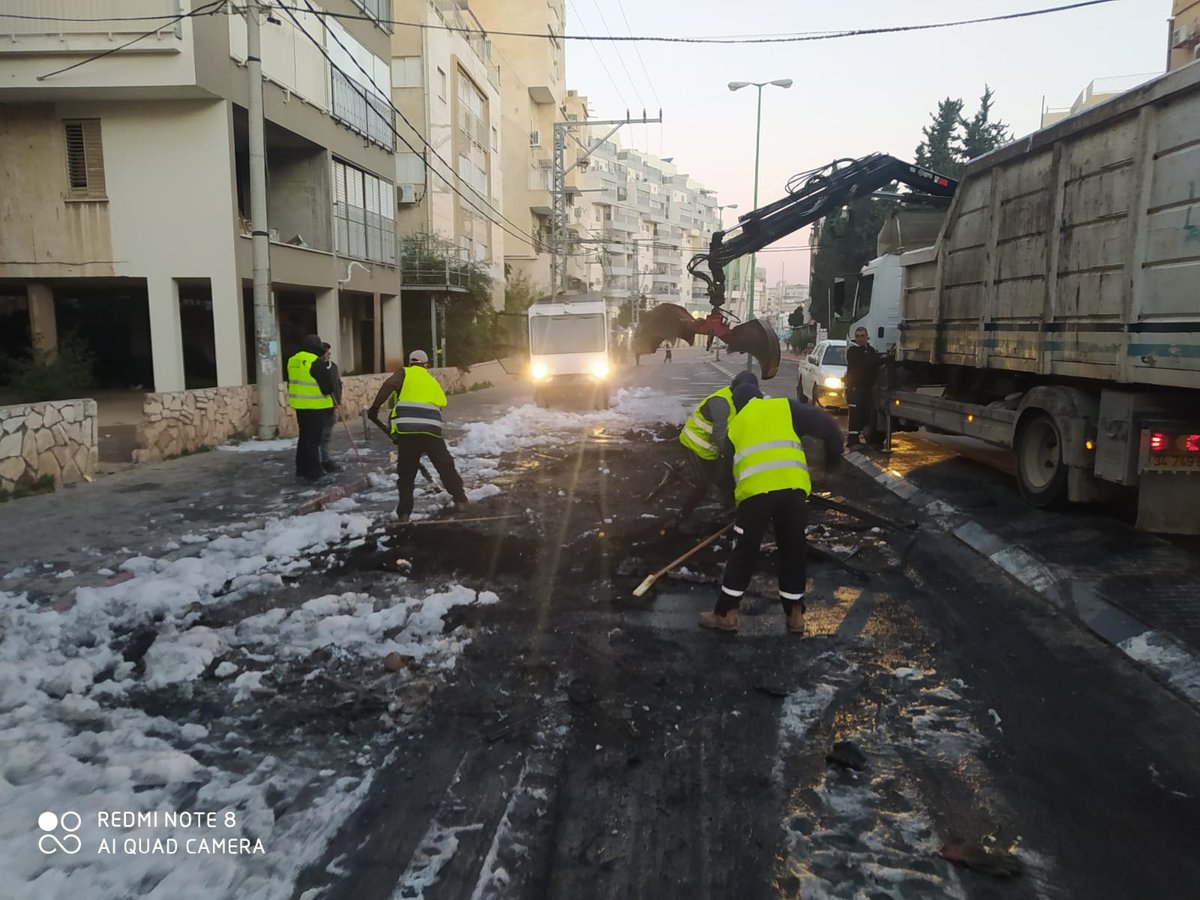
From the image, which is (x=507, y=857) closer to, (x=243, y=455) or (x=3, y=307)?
(x=243, y=455)

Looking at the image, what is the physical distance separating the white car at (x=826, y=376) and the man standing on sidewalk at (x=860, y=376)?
10.5ft

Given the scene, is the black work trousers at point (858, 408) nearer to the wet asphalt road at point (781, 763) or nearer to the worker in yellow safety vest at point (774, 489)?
the wet asphalt road at point (781, 763)

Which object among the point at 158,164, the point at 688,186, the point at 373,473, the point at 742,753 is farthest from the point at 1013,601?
the point at 688,186

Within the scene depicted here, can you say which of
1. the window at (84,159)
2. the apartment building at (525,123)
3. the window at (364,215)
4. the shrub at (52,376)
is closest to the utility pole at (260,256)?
the window at (84,159)

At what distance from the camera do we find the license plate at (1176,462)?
6.09m

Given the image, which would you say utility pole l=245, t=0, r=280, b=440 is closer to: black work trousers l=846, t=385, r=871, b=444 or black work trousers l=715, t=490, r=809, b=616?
black work trousers l=846, t=385, r=871, b=444

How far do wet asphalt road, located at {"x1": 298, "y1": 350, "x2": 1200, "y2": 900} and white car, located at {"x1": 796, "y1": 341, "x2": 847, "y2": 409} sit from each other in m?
11.5

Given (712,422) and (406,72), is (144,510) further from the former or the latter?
(406,72)

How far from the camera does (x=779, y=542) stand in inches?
207

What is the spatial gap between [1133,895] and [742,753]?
150 cm

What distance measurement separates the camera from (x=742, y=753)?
3725mm

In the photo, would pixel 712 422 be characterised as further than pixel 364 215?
No

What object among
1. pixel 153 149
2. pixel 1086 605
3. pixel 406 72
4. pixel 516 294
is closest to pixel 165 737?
pixel 1086 605
